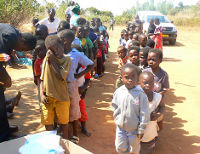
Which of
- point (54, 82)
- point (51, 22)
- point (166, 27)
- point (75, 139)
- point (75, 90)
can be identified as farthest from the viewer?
point (166, 27)

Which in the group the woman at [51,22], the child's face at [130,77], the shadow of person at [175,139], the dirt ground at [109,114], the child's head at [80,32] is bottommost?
the shadow of person at [175,139]

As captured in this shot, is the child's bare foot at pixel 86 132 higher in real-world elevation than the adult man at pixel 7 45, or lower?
lower

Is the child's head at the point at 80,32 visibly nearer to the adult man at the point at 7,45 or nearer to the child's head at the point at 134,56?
the child's head at the point at 134,56

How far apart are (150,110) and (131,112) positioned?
57cm

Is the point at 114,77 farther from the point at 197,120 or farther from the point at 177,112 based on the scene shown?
the point at 197,120

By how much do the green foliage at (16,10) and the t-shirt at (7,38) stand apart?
22.8 ft

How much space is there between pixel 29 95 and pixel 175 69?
5781 millimetres

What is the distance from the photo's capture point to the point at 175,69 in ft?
27.3

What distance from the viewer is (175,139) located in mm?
3514

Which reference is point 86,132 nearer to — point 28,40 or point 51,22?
point 28,40

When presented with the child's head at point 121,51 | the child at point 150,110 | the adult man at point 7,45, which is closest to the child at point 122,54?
the child's head at point 121,51

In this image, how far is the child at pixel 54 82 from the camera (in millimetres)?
2527

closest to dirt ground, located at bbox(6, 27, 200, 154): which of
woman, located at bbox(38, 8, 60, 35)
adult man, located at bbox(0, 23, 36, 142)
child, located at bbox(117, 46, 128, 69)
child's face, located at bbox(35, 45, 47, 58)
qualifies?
adult man, located at bbox(0, 23, 36, 142)

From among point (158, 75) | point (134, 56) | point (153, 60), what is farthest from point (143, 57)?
point (158, 75)
